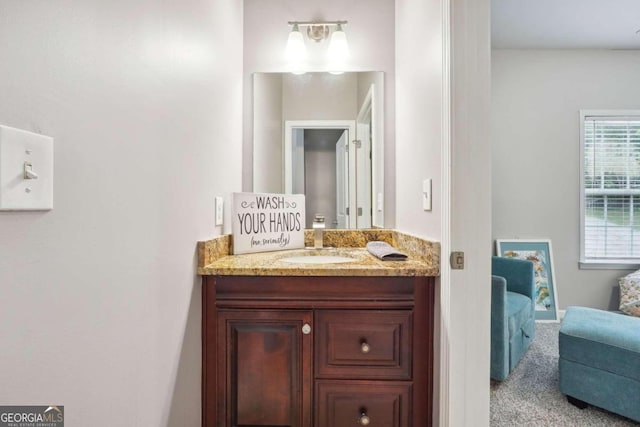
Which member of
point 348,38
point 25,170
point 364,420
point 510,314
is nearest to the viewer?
point 25,170

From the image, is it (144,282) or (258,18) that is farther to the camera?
(258,18)

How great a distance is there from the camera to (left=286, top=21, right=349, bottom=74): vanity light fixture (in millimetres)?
1853

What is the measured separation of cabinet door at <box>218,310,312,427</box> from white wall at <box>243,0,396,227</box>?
34.6 inches

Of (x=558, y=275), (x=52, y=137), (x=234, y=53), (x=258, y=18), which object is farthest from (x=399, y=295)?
(x=558, y=275)

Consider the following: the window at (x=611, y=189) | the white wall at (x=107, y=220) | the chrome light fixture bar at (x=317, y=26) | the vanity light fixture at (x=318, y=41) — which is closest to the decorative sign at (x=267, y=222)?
the white wall at (x=107, y=220)

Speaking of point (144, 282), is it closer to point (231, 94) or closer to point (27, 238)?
point (27, 238)

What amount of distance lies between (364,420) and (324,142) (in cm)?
144

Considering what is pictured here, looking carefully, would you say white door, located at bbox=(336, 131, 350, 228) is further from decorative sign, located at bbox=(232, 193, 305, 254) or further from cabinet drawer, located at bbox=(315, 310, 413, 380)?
cabinet drawer, located at bbox=(315, 310, 413, 380)

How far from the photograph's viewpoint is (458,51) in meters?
1.04

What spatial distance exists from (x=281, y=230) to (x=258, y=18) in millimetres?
1272

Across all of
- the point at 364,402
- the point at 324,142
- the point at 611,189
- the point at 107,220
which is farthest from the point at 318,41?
the point at 611,189

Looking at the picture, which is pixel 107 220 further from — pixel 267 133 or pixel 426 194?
pixel 267 133

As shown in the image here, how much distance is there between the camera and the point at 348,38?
1905mm

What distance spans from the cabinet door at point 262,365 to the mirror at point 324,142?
791mm
